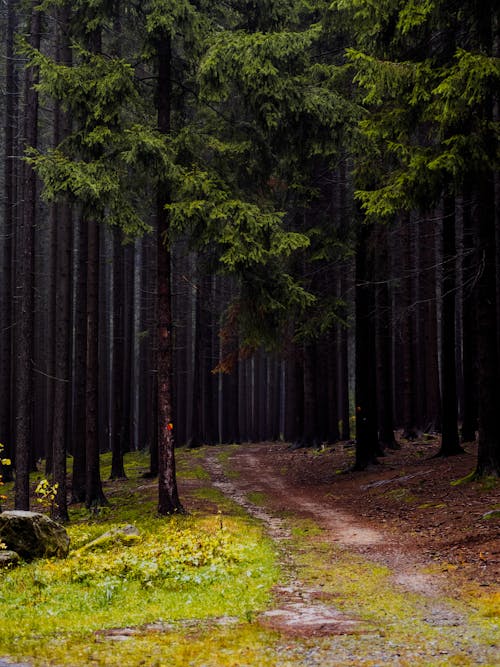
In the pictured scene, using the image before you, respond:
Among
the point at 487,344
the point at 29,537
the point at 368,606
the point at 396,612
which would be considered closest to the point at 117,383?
the point at 29,537

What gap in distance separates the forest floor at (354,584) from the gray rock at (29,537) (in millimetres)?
1599

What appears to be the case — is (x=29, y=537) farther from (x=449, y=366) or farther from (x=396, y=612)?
(x=449, y=366)

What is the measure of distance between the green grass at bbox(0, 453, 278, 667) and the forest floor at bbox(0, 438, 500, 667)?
0.04 m

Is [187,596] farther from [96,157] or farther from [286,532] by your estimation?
[96,157]

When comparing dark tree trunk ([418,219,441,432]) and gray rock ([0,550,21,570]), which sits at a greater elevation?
dark tree trunk ([418,219,441,432])

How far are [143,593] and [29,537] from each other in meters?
3.86

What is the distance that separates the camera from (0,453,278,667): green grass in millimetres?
6352

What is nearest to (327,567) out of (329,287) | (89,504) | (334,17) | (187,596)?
(187,596)

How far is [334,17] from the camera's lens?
779 inches

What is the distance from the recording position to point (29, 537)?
38.7 ft

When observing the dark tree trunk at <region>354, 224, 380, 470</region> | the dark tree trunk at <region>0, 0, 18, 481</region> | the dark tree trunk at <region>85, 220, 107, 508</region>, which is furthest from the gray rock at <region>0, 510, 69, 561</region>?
the dark tree trunk at <region>0, 0, 18, 481</region>

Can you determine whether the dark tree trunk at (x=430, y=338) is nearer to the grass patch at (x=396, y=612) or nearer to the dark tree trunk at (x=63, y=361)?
the dark tree trunk at (x=63, y=361)

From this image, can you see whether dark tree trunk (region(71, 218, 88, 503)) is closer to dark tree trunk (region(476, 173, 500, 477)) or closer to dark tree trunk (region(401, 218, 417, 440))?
dark tree trunk (region(476, 173, 500, 477))

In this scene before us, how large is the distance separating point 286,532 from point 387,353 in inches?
467
